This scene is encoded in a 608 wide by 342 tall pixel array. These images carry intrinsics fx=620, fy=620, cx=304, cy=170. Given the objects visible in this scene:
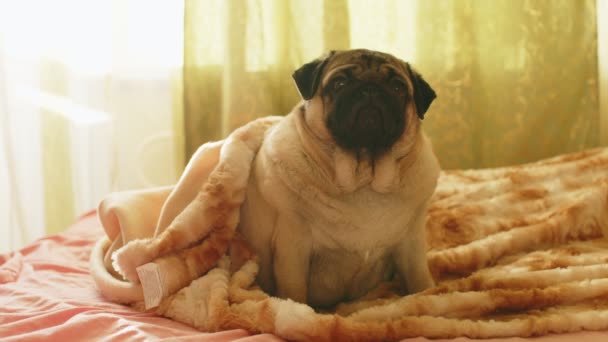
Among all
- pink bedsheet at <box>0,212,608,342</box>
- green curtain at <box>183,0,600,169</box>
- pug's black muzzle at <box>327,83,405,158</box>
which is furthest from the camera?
green curtain at <box>183,0,600,169</box>

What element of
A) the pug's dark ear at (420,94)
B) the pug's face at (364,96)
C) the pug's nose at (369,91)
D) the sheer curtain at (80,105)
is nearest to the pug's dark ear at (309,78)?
the pug's face at (364,96)

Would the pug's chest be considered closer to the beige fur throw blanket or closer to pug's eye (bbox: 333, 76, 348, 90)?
the beige fur throw blanket

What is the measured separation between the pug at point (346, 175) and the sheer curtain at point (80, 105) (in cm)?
129

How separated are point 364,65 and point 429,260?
24.2 inches

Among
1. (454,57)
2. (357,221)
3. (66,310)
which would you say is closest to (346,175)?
(357,221)

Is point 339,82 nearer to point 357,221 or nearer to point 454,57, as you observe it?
point 357,221

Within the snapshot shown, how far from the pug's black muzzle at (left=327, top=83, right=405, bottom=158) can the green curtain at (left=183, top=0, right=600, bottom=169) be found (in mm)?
1167

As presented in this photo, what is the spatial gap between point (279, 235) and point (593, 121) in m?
1.67

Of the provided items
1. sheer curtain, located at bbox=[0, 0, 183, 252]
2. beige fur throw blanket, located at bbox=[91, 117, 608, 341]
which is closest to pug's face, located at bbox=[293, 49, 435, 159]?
beige fur throw blanket, located at bbox=[91, 117, 608, 341]

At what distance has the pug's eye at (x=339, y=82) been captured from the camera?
1478 millimetres

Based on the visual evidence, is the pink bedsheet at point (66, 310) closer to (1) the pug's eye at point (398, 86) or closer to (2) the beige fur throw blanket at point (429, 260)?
(2) the beige fur throw blanket at point (429, 260)

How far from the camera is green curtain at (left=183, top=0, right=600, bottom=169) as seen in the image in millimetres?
2541

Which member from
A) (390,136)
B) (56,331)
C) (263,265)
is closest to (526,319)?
(390,136)

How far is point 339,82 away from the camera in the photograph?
4.87 feet
